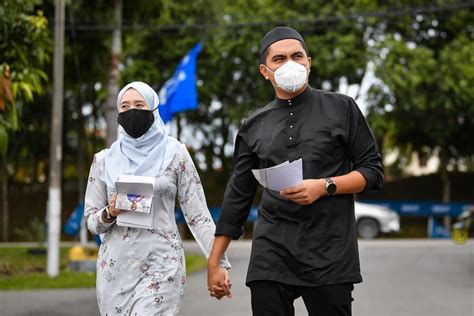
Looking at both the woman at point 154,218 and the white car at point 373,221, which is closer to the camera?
the woman at point 154,218

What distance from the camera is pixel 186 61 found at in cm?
1822

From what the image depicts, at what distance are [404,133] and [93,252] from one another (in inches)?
862

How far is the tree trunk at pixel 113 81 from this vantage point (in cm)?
1680

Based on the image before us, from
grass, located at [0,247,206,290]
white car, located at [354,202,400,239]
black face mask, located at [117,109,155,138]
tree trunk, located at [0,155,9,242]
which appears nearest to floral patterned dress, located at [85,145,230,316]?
black face mask, located at [117,109,155,138]

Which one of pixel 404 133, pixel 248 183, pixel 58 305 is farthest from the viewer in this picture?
pixel 404 133

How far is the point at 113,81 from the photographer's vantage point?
1697cm

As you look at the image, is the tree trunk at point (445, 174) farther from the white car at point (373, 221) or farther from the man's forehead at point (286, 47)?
the man's forehead at point (286, 47)

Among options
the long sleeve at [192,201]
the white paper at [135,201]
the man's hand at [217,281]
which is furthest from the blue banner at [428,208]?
the man's hand at [217,281]

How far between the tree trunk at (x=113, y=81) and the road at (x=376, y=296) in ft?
10.5

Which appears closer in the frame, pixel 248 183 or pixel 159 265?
pixel 248 183

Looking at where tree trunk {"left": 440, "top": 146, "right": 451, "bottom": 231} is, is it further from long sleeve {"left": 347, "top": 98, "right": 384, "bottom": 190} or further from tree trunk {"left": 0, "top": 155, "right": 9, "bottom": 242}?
long sleeve {"left": 347, "top": 98, "right": 384, "bottom": 190}

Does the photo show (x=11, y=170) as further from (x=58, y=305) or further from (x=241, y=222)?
(x=241, y=222)

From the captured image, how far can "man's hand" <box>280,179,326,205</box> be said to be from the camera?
3.98m

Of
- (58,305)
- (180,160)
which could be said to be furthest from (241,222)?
(58,305)
